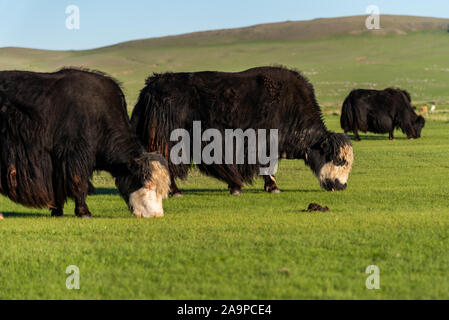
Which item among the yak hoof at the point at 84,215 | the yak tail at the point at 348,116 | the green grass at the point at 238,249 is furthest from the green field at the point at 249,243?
the yak tail at the point at 348,116

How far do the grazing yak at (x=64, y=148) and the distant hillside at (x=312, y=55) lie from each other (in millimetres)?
77160

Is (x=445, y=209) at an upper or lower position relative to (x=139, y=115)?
lower

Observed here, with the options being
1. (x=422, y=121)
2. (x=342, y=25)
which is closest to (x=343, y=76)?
(x=342, y=25)

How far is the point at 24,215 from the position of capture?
12.9 m

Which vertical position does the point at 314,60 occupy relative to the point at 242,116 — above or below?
above

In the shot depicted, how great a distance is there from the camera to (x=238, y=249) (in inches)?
337

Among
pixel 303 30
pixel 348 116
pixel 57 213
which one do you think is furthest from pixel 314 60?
pixel 57 213

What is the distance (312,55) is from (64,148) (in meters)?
126

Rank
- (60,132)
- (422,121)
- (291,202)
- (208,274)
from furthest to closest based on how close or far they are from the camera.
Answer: (422,121), (291,202), (60,132), (208,274)

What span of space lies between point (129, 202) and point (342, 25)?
150662mm

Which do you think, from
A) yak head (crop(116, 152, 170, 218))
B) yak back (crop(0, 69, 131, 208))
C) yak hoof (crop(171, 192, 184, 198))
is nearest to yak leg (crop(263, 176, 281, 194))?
yak hoof (crop(171, 192, 184, 198))

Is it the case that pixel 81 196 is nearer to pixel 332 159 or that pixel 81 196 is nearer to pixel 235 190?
pixel 235 190
